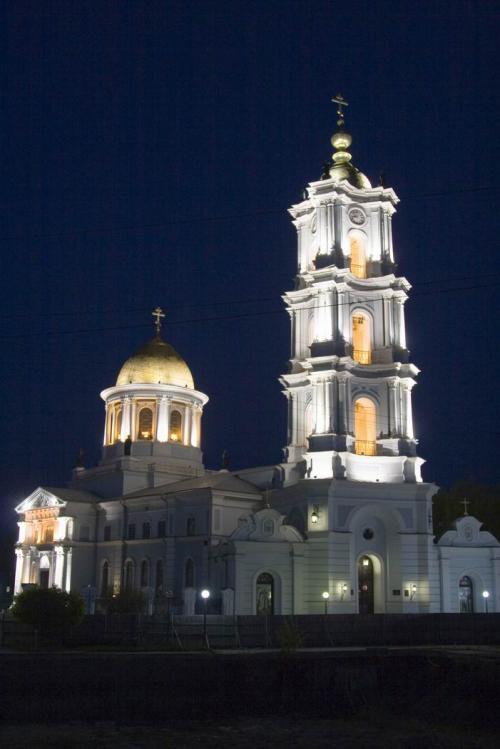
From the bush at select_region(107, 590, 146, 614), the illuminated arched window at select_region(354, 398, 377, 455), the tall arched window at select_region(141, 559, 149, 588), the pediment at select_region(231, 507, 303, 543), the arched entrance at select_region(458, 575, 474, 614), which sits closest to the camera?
the bush at select_region(107, 590, 146, 614)

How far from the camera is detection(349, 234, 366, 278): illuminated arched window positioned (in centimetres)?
5478

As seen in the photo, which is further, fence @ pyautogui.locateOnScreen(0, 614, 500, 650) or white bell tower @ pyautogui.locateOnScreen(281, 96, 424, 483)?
white bell tower @ pyautogui.locateOnScreen(281, 96, 424, 483)

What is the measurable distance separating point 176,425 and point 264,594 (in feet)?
82.2

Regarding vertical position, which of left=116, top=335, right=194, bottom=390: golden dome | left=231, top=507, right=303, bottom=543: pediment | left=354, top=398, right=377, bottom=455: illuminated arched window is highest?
left=116, top=335, right=194, bottom=390: golden dome

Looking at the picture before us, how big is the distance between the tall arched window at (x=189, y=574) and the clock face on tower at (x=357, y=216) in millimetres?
22565

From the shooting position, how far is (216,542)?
173ft

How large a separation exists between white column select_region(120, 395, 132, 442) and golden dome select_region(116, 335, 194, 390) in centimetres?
167

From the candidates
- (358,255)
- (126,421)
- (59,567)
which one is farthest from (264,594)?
(126,421)

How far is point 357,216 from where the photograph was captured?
55125 mm

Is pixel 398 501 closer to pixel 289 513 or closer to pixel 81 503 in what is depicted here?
pixel 289 513

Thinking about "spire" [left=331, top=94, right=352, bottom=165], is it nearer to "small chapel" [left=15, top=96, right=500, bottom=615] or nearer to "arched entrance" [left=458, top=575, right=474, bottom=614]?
"small chapel" [left=15, top=96, right=500, bottom=615]

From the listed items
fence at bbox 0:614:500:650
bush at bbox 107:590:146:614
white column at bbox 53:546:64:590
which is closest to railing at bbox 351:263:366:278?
bush at bbox 107:590:146:614

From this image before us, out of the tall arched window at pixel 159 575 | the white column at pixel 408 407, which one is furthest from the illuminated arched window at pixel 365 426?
the tall arched window at pixel 159 575

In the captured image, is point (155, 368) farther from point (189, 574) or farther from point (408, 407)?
point (408, 407)
